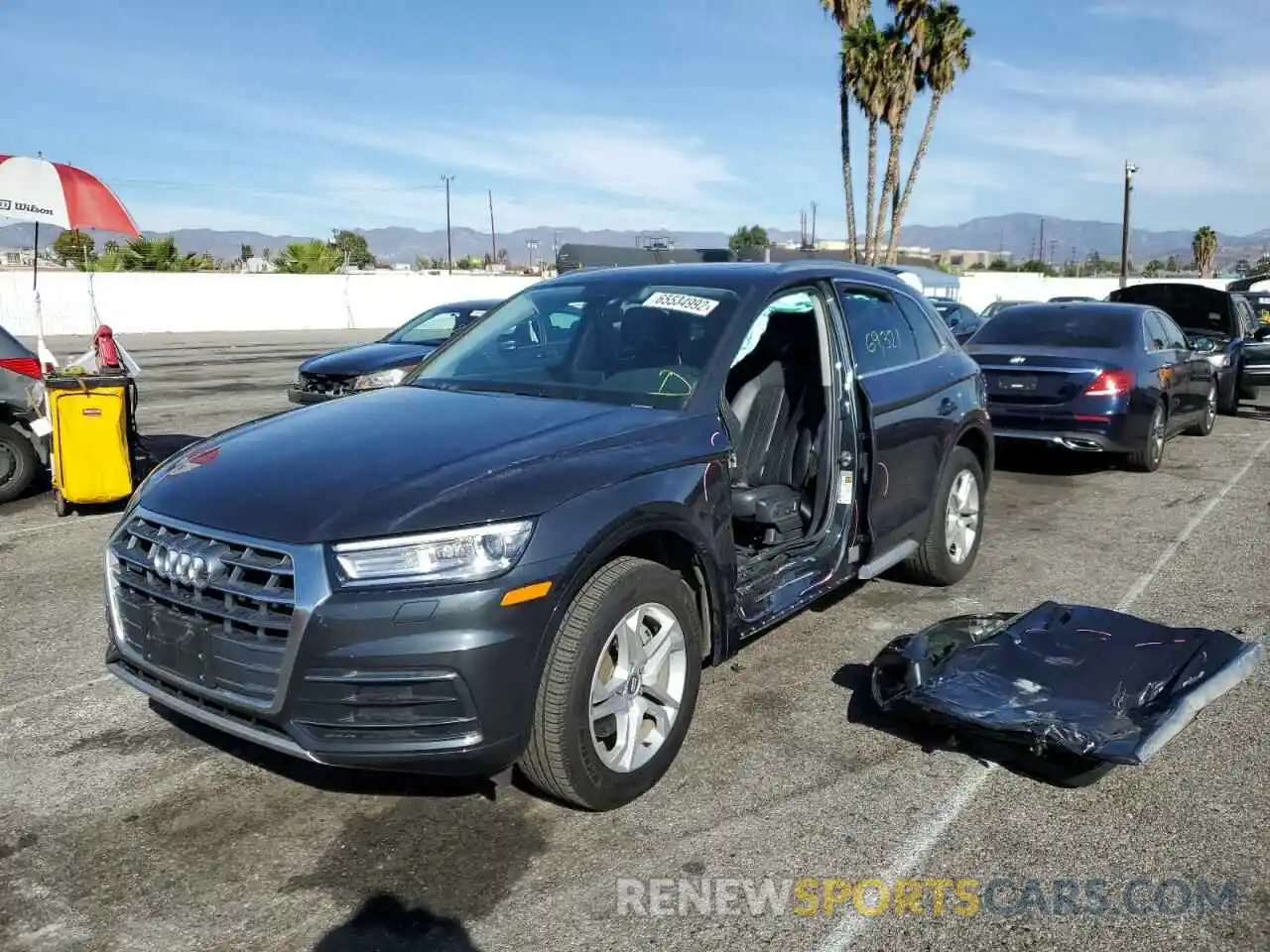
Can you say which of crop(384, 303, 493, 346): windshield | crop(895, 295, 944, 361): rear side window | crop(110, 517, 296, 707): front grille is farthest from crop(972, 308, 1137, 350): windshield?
crop(110, 517, 296, 707): front grille

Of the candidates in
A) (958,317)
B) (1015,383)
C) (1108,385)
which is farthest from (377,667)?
(958,317)

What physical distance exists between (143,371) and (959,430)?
54.7 ft

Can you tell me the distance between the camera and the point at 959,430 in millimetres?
5457

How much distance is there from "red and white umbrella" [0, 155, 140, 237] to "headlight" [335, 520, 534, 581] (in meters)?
6.29

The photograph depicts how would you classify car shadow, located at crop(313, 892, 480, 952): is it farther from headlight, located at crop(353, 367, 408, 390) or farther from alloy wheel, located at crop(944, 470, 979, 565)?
headlight, located at crop(353, 367, 408, 390)

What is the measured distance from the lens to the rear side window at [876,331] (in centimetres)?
471

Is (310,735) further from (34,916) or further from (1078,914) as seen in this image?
(1078,914)

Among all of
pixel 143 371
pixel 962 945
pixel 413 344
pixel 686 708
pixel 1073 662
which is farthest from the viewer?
pixel 143 371

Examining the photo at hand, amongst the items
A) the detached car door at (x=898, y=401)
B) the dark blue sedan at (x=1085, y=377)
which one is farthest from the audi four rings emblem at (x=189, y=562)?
the dark blue sedan at (x=1085, y=377)

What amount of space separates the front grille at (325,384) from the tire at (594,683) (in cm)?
789

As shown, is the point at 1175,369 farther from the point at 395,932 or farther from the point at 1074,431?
the point at 395,932

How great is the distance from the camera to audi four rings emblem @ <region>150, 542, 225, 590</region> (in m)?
2.91

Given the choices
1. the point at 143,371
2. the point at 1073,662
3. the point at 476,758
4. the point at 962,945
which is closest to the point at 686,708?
the point at 476,758

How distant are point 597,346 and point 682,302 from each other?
0.39 metres
